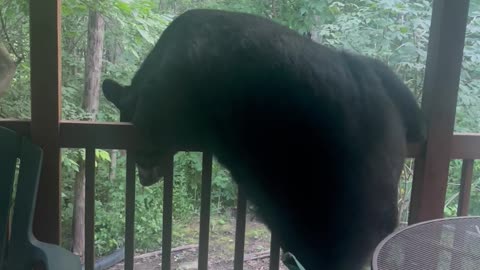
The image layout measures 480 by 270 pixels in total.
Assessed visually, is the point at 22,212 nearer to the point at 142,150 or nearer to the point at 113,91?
the point at 142,150

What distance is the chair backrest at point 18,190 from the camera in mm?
1838

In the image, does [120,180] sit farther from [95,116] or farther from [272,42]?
[272,42]

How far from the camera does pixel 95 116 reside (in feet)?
16.1

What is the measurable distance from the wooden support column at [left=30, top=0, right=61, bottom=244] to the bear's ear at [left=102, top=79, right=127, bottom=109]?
1.01 ft

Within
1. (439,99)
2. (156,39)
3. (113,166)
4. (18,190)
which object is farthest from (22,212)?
(113,166)

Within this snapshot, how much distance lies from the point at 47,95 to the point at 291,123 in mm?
1046

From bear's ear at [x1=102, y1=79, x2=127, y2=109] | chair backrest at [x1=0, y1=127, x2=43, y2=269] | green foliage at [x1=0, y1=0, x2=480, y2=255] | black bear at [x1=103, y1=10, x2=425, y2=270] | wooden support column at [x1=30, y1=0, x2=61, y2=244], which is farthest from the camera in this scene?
green foliage at [x1=0, y1=0, x2=480, y2=255]

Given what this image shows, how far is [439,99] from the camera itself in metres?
2.09

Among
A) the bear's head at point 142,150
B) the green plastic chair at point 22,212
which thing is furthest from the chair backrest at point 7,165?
the bear's head at point 142,150

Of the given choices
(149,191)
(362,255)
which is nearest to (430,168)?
(362,255)

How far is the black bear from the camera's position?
1.70 meters

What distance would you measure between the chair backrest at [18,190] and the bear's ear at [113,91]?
481 mm

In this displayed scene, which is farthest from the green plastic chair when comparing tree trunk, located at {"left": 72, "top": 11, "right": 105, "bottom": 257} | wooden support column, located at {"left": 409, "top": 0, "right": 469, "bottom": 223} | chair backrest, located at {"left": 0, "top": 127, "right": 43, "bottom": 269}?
tree trunk, located at {"left": 72, "top": 11, "right": 105, "bottom": 257}

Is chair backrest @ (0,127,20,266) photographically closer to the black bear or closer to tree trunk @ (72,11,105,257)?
the black bear
